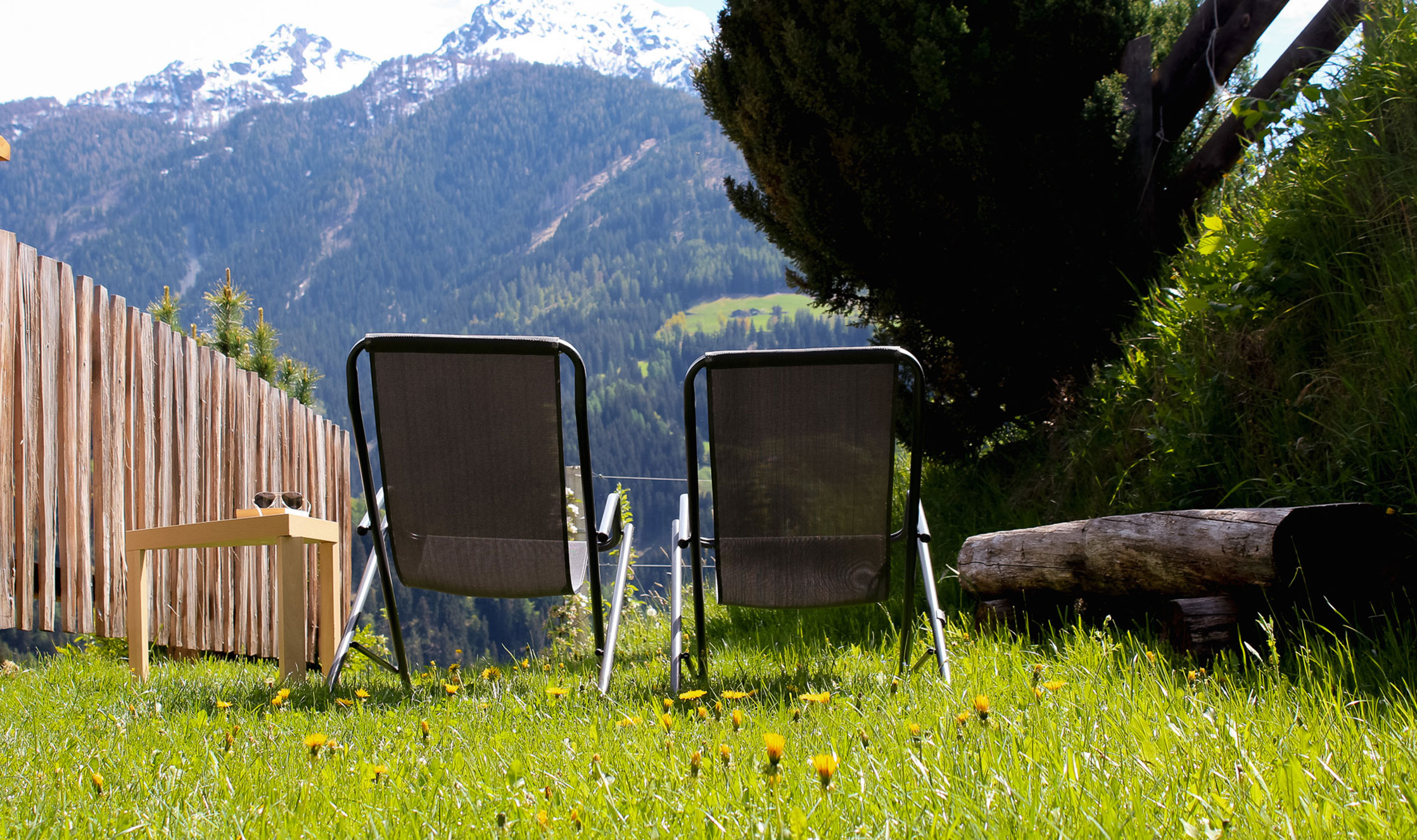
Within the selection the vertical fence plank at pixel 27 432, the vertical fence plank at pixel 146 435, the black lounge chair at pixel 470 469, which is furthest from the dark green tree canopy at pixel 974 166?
the vertical fence plank at pixel 27 432

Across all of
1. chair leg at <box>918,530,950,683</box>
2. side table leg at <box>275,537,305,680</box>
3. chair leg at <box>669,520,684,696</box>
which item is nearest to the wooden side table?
side table leg at <box>275,537,305,680</box>

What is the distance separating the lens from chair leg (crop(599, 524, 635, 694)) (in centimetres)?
244

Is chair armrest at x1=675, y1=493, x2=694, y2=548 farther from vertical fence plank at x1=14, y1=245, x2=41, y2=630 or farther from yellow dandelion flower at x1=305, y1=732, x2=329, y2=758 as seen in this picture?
vertical fence plank at x1=14, y1=245, x2=41, y2=630

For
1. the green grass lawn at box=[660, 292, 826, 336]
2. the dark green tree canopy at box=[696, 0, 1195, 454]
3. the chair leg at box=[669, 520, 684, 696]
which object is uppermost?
the green grass lawn at box=[660, 292, 826, 336]

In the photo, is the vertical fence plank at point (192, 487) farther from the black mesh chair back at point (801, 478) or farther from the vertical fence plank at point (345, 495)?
the black mesh chair back at point (801, 478)

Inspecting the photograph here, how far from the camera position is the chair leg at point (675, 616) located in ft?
7.91

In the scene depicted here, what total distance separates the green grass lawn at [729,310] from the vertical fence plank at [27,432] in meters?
142

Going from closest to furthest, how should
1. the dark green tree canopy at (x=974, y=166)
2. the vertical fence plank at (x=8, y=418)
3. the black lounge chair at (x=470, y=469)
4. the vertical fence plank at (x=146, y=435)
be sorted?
the black lounge chair at (x=470, y=469), the vertical fence plank at (x=8, y=418), the dark green tree canopy at (x=974, y=166), the vertical fence plank at (x=146, y=435)

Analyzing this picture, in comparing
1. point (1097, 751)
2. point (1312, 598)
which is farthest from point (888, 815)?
point (1312, 598)

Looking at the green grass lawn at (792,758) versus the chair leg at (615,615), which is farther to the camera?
the chair leg at (615,615)

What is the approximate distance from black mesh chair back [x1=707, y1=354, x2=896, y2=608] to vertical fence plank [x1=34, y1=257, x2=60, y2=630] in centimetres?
316

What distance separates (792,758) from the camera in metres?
1.48

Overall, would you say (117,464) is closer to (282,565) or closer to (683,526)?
(282,565)

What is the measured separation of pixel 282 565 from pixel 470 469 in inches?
32.9
